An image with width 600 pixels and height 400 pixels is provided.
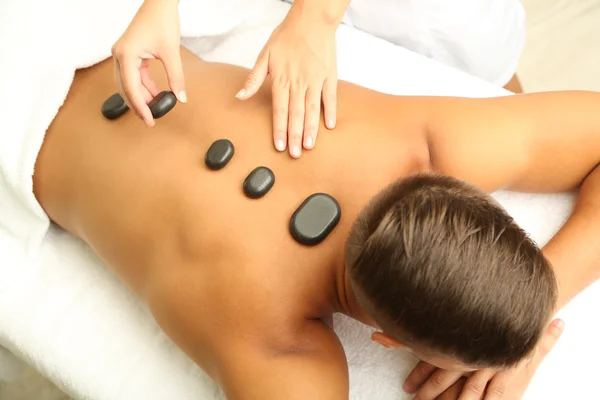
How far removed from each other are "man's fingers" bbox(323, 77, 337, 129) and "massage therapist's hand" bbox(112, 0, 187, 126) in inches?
7.7

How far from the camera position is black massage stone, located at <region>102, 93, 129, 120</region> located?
0.82 metres

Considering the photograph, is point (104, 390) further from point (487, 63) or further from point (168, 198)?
point (487, 63)

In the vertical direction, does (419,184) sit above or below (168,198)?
above

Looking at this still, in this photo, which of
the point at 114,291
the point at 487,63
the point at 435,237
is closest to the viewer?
the point at 435,237

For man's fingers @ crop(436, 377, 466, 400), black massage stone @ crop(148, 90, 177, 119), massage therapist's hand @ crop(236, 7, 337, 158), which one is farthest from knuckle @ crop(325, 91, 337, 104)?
man's fingers @ crop(436, 377, 466, 400)

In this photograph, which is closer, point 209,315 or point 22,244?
point 209,315

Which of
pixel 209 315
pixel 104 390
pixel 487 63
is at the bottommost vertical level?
pixel 104 390

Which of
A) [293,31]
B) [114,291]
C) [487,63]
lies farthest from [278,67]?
[487,63]

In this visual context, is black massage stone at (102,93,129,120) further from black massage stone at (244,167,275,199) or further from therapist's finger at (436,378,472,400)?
therapist's finger at (436,378,472,400)

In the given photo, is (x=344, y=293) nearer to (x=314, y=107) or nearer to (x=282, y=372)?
(x=282, y=372)

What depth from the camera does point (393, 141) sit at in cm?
73

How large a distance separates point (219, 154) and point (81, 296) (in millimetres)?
382

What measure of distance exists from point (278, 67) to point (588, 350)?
61 cm

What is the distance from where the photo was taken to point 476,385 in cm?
72
